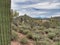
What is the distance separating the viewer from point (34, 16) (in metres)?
16.9

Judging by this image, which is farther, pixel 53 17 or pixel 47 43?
pixel 53 17

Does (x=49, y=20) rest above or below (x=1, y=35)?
below

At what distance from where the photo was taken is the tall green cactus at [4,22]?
397cm

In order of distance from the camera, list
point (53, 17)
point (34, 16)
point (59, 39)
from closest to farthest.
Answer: point (59, 39) < point (34, 16) < point (53, 17)

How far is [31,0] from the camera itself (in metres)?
18.5

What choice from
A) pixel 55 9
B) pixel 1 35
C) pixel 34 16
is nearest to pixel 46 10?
pixel 55 9

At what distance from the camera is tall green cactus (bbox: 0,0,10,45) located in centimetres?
397

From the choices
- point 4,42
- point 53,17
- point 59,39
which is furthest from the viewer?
point 53,17

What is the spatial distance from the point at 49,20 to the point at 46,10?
1347 millimetres

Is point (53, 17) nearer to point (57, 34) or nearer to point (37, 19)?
point (37, 19)

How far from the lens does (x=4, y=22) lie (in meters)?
4.06

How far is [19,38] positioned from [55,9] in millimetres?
6853

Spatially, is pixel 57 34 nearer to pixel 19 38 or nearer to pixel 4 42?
pixel 19 38

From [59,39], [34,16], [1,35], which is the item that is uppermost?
[1,35]
